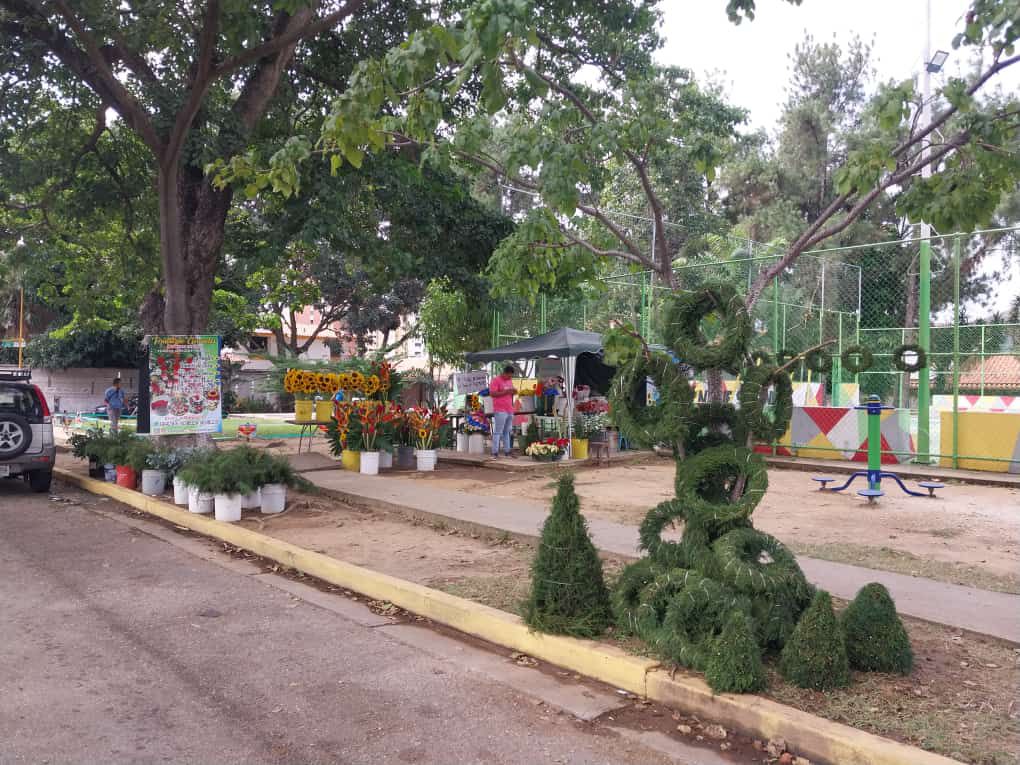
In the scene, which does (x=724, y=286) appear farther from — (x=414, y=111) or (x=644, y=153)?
(x=414, y=111)

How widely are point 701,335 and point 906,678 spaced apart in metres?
2.44

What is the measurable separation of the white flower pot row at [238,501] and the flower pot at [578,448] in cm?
683

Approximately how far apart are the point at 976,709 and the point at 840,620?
Answer: 811 millimetres

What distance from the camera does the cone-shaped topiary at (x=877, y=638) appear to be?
15.2ft

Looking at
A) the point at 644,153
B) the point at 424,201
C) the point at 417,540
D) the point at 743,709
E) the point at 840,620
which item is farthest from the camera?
the point at 424,201

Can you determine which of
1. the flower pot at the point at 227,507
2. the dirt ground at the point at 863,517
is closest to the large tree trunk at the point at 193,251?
the flower pot at the point at 227,507

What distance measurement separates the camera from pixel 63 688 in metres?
4.70

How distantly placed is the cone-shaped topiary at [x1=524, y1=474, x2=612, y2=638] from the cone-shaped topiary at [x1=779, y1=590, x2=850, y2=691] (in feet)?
4.35

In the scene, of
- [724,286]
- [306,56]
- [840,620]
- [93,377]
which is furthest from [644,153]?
[93,377]

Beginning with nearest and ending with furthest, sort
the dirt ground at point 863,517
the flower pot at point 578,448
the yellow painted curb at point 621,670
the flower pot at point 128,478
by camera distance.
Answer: the yellow painted curb at point 621,670, the dirt ground at point 863,517, the flower pot at point 128,478, the flower pot at point 578,448

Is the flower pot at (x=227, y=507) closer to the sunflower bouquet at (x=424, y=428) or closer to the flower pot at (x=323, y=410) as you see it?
the sunflower bouquet at (x=424, y=428)

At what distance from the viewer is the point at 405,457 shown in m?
15.0

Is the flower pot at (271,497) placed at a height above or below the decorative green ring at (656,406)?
below

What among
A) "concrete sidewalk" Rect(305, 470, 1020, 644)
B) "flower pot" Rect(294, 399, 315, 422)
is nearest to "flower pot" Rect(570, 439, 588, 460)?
"concrete sidewalk" Rect(305, 470, 1020, 644)
